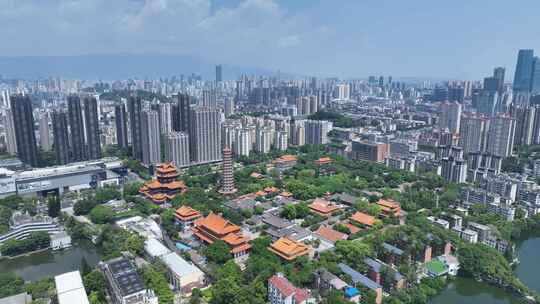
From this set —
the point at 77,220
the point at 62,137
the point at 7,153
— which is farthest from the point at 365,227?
the point at 7,153

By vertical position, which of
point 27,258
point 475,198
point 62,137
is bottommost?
point 27,258

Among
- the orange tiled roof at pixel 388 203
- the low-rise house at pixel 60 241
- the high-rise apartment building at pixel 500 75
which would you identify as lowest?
the low-rise house at pixel 60 241

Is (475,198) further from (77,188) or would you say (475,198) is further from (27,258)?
(77,188)

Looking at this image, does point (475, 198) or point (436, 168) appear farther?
point (436, 168)

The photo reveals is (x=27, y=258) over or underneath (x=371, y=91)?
underneath

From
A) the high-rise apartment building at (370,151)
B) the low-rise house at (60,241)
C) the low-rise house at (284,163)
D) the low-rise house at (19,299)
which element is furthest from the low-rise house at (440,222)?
the low-rise house at (60,241)

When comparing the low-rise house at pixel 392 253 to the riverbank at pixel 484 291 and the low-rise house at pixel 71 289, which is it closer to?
the riverbank at pixel 484 291
